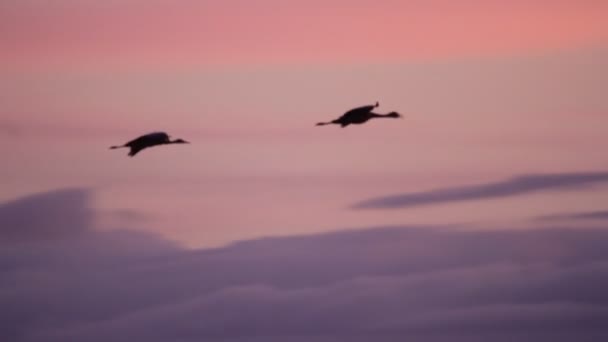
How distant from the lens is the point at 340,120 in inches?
3068

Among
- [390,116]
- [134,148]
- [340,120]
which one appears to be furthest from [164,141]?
[390,116]

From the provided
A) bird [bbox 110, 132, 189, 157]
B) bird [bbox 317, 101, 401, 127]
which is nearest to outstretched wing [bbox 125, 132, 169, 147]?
bird [bbox 110, 132, 189, 157]

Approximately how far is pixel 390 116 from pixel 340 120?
955 cm

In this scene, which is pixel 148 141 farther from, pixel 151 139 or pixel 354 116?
pixel 354 116

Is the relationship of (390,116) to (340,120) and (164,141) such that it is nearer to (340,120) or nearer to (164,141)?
(340,120)

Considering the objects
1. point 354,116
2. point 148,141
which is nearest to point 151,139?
point 148,141

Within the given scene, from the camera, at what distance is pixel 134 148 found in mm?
78062

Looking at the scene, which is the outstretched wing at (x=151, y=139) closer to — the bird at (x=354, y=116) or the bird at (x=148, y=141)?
the bird at (x=148, y=141)

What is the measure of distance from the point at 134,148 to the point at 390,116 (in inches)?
656

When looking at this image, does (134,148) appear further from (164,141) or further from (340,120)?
(340,120)

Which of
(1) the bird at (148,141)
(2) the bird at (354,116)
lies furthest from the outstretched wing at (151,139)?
(2) the bird at (354,116)

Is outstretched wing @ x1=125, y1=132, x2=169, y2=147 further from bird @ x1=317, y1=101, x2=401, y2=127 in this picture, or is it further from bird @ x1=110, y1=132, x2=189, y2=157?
bird @ x1=317, y1=101, x2=401, y2=127

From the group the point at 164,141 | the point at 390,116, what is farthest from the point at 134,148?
the point at 390,116

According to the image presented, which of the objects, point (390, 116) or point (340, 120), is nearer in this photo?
point (340, 120)
